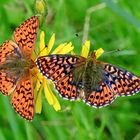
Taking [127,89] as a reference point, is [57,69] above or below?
above

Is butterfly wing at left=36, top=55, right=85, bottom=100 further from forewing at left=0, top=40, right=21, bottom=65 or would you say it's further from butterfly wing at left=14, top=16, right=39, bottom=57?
forewing at left=0, top=40, right=21, bottom=65

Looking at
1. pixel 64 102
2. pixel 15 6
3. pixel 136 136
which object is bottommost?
pixel 136 136

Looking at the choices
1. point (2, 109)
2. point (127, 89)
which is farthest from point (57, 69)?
point (2, 109)

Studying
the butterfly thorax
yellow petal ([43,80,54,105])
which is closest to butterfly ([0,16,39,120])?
yellow petal ([43,80,54,105])

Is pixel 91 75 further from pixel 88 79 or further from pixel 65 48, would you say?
pixel 65 48

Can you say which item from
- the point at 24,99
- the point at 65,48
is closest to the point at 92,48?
the point at 65,48

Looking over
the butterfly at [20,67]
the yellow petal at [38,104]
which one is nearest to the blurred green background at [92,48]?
the yellow petal at [38,104]

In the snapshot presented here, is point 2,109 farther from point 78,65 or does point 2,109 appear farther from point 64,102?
point 78,65
